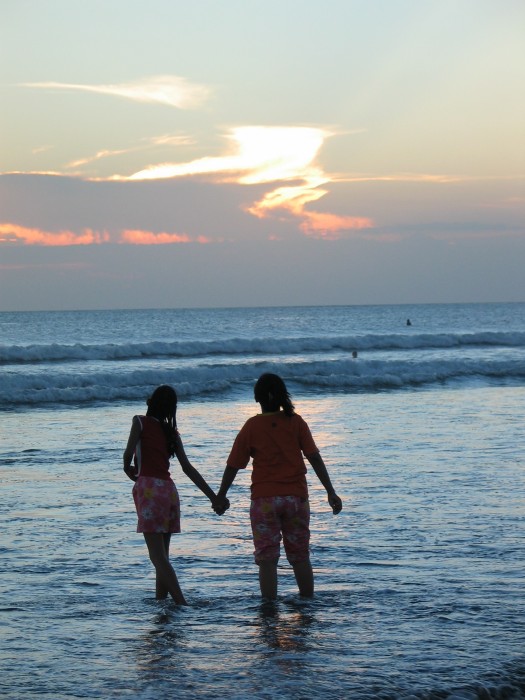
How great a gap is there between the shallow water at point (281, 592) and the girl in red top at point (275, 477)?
14.9 inches

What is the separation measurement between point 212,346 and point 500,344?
15.5 m

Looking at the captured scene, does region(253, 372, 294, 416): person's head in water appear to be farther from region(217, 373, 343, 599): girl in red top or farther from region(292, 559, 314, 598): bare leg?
region(292, 559, 314, 598): bare leg

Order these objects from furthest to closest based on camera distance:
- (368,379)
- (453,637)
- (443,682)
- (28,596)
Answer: (368,379) → (28,596) → (453,637) → (443,682)

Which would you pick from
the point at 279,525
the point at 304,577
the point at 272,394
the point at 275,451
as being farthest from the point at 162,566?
the point at 272,394

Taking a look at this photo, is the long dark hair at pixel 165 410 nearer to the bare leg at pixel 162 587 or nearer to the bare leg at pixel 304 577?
the bare leg at pixel 162 587

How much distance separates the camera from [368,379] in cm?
2869

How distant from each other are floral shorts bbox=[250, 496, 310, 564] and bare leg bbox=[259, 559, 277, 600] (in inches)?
1.7

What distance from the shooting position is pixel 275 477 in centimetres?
641

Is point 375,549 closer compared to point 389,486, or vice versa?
point 375,549

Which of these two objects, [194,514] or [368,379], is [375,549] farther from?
[368,379]

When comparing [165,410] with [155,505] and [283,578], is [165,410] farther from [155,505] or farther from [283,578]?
[283,578]

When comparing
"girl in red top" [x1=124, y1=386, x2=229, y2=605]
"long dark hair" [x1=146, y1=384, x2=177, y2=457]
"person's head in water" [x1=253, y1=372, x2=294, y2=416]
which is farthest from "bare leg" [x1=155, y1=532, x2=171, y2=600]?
"person's head in water" [x1=253, y1=372, x2=294, y2=416]

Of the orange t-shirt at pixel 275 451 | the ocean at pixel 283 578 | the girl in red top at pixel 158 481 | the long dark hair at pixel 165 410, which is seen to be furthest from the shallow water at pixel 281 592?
the long dark hair at pixel 165 410

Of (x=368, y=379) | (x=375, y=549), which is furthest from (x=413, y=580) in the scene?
(x=368, y=379)
